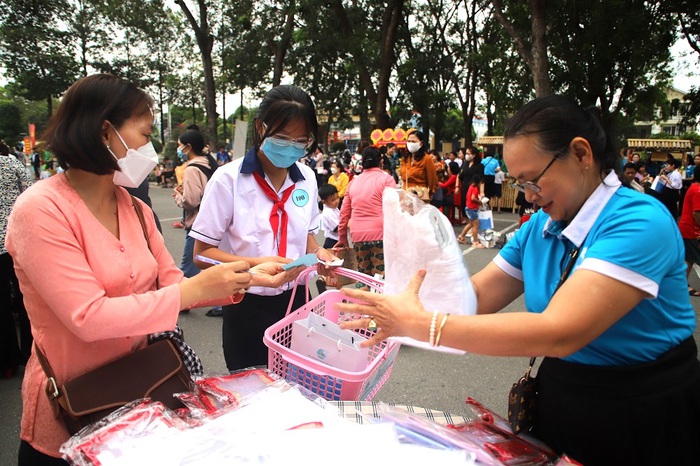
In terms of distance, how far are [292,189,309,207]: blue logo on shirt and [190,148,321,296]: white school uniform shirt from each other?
23mm

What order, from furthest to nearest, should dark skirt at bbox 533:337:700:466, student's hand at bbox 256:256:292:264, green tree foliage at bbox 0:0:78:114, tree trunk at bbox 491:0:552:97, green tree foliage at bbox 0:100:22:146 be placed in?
green tree foliage at bbox 0:100:22:146, green tree foliage at bbox 0:0:78:114, tree trunk at bbox 491:0:552:97, student's hand at bbox 256:256:292:264, dark skirt at bbox 533:337:700:466

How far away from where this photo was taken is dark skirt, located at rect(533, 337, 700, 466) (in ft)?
3.92

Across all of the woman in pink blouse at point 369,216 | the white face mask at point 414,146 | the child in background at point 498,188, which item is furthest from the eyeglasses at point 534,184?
the child in background at point 498,188

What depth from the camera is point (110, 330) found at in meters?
1.25

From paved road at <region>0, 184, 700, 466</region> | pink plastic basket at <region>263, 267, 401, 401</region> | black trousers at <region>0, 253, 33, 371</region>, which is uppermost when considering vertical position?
pink plastic basket at <region>263, 267, 401, 401</region>

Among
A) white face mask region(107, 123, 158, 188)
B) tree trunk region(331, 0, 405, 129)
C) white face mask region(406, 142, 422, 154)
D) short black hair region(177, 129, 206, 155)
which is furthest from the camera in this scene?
tree trunk region(331, 0, 405, 129)

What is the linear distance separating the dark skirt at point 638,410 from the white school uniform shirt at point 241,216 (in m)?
1.22

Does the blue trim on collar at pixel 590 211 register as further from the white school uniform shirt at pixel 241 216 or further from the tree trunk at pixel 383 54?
the tree trunk at pixel 383 54

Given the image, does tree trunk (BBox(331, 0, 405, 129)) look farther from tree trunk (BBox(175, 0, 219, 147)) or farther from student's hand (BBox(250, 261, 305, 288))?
student's hand (BBox(250, 261, 305, 288))

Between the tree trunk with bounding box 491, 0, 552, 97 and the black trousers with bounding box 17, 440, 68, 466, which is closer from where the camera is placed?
the black trousers with bounding box 17, 440, 68, 466

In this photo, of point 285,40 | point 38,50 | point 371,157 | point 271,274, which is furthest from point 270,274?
point 38,50

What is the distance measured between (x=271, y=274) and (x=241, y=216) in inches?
16.4

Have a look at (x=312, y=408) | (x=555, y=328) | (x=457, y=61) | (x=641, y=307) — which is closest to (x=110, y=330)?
(x=312, y=408)

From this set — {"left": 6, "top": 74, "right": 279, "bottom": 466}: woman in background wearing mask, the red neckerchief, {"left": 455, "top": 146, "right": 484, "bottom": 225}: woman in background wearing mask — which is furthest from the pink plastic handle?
{"left": 455, "top": 146, "right": 484, "bottom": 225}: woman in background wearing mask
